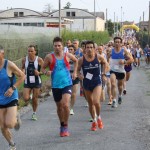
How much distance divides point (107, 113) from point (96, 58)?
105 inches

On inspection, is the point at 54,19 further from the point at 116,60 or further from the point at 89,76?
the point at 89,76

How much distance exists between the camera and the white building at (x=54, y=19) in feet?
186

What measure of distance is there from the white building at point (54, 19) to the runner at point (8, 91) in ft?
114

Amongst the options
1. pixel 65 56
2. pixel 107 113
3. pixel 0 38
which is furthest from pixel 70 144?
pixel 0 38

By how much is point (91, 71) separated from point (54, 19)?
4844cm

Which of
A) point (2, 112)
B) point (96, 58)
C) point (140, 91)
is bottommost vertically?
point (140, 91)

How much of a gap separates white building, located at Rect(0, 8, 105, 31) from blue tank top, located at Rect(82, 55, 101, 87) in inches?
1282

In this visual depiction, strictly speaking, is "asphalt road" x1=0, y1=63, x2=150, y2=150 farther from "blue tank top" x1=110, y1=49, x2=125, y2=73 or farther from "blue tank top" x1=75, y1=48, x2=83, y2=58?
"blue tank top" x1=75, y1=48, x2=83, y2=58

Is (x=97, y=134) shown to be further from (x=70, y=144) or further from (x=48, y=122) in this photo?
(x=48, y=122)

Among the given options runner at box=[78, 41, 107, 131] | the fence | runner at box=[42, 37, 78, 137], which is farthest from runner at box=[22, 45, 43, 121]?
the fence

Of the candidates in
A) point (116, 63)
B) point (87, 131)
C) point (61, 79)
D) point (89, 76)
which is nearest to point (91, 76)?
point (89, 76)

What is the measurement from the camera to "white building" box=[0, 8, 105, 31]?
186ft

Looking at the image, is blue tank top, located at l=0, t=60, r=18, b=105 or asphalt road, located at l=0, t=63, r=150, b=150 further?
asphalt road, located at l=0, t=63, r=150, b=150

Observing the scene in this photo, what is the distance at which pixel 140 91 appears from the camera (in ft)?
57.5
